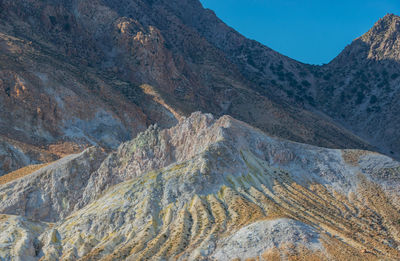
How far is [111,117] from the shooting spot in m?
106

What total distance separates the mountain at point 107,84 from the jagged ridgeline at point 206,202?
19.5 m

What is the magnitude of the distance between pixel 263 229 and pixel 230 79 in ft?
344

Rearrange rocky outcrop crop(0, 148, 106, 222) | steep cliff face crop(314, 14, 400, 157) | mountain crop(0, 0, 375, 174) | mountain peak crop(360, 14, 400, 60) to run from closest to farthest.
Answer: rocky outcrop crop(0, 148, 106, 222)
mountain crop(0, 0, 375, 174)
steep cliff face crop(314, 14, 400, 157)
mountain peak crop(360, 14, 400, 60)

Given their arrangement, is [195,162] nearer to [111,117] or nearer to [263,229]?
[263,229]

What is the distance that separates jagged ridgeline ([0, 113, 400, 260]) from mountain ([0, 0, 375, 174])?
19.5 m

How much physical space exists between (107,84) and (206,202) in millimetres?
63815

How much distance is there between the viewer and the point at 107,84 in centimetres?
11538

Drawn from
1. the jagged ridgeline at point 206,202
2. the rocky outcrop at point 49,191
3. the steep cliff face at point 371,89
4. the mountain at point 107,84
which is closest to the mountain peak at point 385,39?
the steep cliff face at point 371,89

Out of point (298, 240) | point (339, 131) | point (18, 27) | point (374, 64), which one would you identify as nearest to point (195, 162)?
point (298, 240)

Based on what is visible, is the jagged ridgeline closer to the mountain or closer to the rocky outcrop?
the rocky outcrop

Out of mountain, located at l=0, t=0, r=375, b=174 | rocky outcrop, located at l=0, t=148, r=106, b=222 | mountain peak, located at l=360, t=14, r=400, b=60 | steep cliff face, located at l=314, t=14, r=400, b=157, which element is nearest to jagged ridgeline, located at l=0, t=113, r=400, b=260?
rocky outcrop, located at l=0, t=148, r=106, b=222

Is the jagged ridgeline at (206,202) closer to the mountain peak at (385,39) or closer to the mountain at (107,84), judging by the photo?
the mountain at (107,84)

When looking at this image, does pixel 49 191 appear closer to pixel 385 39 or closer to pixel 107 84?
pixel 107 84

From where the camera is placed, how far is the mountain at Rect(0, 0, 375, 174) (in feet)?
314
